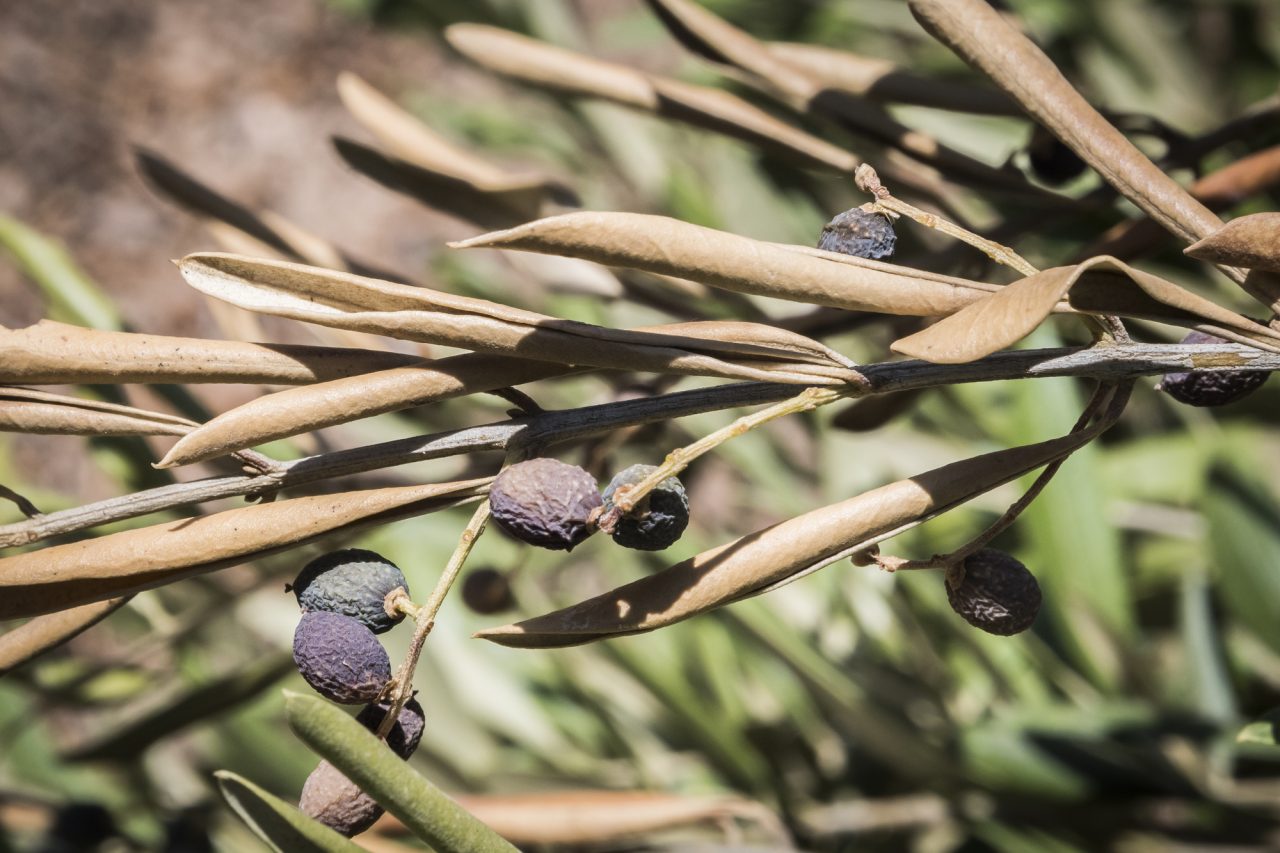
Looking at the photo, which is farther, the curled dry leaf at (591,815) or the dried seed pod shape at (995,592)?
the curled dry leaf at (591,815)

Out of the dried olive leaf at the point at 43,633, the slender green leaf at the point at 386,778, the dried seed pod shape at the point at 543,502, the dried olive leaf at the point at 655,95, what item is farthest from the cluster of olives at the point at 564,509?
the dried olive leaf at the point at 655,95

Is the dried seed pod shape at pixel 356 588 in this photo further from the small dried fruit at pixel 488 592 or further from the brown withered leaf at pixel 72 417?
the small dried fruit at pixel 488 592

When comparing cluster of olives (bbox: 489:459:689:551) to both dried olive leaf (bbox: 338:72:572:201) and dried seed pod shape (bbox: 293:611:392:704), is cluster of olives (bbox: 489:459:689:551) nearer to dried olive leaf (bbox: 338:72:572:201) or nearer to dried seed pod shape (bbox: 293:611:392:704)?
dried seed pod shape (bbox: 293:611:392:704)

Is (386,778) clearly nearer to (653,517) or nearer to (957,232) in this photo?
(653,517)

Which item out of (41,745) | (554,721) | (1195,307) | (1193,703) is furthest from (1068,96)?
(41,745)

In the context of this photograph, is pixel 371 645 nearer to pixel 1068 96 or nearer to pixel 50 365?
pixel 50 365

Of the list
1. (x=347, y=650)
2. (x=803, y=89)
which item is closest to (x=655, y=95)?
(x=803, y=89)

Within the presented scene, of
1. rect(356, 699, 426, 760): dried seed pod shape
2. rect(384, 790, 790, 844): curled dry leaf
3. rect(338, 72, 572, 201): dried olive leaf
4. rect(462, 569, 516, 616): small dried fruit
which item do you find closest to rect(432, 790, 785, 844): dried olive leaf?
rect(384, 790, 790, 844): curled dry leaf

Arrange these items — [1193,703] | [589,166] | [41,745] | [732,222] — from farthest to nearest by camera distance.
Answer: [589,166] → [732,222] → [41,745] → [1193,703]
